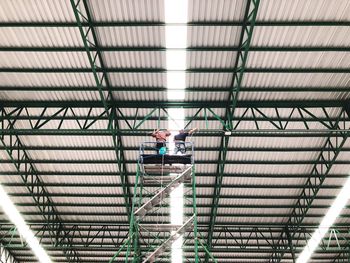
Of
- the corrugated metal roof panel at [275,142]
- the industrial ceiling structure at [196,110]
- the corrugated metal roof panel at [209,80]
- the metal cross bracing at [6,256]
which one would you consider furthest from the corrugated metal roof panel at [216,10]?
the metal cross bracing at [6,256]

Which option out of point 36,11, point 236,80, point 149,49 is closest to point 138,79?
point 149,49

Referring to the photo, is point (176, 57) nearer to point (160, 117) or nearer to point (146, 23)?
point (146, 23)

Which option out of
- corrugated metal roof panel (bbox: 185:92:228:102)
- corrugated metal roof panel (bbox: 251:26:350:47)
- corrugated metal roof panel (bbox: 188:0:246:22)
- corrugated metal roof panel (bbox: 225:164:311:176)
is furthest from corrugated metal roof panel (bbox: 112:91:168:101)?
corrugated metal roof panel (bbox: 225:164:311:176)

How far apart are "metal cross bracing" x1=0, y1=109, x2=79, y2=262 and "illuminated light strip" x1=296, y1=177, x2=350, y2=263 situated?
1857 centimetres

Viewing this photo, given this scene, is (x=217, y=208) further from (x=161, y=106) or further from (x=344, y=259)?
(x=344, y=259)

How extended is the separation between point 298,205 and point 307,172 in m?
3.27

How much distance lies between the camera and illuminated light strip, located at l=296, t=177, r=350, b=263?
22427 mm

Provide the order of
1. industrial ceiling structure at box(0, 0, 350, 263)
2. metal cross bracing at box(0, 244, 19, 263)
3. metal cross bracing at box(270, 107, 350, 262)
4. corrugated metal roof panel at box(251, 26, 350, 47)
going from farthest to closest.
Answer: metal cross bracing at box(0, 244, 19, 263)
metal cross bracing at box(270, 107, 350, 262)
corrugated metal roof panel at box(251, 26, 350, 47)
industrial ceiling structure at box(0, 0, 350, 263)

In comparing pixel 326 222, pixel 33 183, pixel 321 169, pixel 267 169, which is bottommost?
pixel 326 222

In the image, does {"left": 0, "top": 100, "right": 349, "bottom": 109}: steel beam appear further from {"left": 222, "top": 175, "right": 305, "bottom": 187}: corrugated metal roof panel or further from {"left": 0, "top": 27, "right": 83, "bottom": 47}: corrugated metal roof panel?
{"left": 222, "top": 175, "right": 305, "bottom": 187}: corrugated metal roof panel

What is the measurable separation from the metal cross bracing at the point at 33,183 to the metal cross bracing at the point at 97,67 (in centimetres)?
543

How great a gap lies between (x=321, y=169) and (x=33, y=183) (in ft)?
60.6

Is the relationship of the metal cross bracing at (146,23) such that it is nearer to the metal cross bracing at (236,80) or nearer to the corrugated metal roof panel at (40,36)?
the corrugated metal roof panel at (40,36)

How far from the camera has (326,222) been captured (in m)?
25.3
